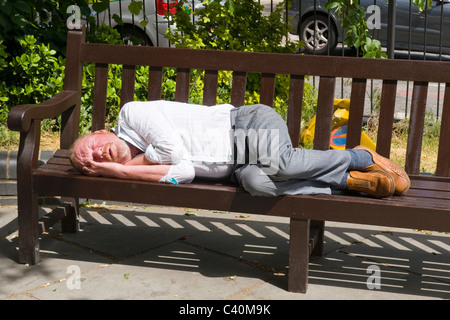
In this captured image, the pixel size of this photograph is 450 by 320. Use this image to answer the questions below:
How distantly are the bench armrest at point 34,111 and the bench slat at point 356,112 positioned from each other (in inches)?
66.4

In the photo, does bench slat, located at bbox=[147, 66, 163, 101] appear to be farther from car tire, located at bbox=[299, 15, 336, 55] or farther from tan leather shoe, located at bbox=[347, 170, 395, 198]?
car tire, located at bbox=[299, 15, 336, 55]

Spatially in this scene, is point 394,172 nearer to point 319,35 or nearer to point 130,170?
point 130,170

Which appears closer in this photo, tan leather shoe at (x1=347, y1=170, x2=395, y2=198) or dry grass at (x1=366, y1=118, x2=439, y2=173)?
tan leather shoe at (x1=347, y1=170, x2=395, y2=198)

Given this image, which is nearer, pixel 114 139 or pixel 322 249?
pixel 114 139

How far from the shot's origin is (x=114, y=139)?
4.00 m

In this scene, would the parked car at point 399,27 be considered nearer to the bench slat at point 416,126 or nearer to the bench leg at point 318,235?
the bench slat at point 416,126

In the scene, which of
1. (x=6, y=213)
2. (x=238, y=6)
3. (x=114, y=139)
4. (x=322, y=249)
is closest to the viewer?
(x=114, y=139)

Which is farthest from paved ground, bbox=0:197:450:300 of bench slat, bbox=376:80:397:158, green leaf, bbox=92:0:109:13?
green leaf, bbox=92:0:109:13

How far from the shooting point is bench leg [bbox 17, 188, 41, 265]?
403 cm

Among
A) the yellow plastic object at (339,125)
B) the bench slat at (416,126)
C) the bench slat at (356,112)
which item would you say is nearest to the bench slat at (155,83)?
the bench slat at (356,112)
